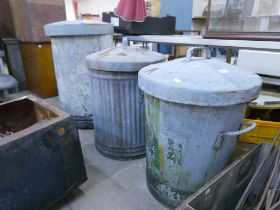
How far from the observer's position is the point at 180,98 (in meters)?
0.93

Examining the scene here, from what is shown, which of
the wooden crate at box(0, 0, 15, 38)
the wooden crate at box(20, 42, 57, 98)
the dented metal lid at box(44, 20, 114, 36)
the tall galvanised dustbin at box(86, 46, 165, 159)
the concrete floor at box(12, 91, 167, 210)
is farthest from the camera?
the wooden crate at box(0, 0, 15, 38)

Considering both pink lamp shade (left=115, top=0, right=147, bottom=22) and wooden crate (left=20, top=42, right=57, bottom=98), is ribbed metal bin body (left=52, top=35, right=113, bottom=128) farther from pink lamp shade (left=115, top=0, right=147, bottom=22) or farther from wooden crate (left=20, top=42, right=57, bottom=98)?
wooden crate (left=20, top=42, right=57, bottom=98)

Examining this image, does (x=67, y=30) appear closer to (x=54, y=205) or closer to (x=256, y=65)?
(x=54, y=205)

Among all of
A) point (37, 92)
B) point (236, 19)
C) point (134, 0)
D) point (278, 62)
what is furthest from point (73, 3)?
point (278, 62)

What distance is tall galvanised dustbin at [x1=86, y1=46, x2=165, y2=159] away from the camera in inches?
57.3

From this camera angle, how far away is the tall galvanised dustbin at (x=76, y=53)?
1918 mm

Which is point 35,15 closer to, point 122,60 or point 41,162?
point 122,60

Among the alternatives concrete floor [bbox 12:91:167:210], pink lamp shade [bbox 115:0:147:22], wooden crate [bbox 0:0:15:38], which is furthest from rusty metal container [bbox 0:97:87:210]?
wooden crate [bbox 0:0:15:38]

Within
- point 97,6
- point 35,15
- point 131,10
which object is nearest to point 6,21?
point 35,15

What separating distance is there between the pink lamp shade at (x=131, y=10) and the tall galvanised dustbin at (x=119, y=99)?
808mm

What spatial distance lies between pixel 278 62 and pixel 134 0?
58.9 inches

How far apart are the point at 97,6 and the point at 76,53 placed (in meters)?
8.57

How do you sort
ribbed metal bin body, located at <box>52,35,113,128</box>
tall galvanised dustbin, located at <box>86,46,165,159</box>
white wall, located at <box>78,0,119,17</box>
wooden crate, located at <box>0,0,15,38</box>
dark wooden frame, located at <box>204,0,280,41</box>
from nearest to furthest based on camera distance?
1. tall galvanised dustbin, located at <box>86,46,165,159</box>
2. dark wooden frame, located at <box>204,0,280,41</box>
3. ribbed metal bin body, located at <box>52,35,113,128</box>
4. wooden crate, located at <box>0,0,15,38</box>
5. white wall, located at <box>78,0,119,17</box>

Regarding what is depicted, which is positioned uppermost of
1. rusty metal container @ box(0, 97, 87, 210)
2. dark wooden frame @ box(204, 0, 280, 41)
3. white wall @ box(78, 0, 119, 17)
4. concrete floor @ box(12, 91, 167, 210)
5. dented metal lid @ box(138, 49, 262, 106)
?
white wall @ box(78, 0, 119, 17)
